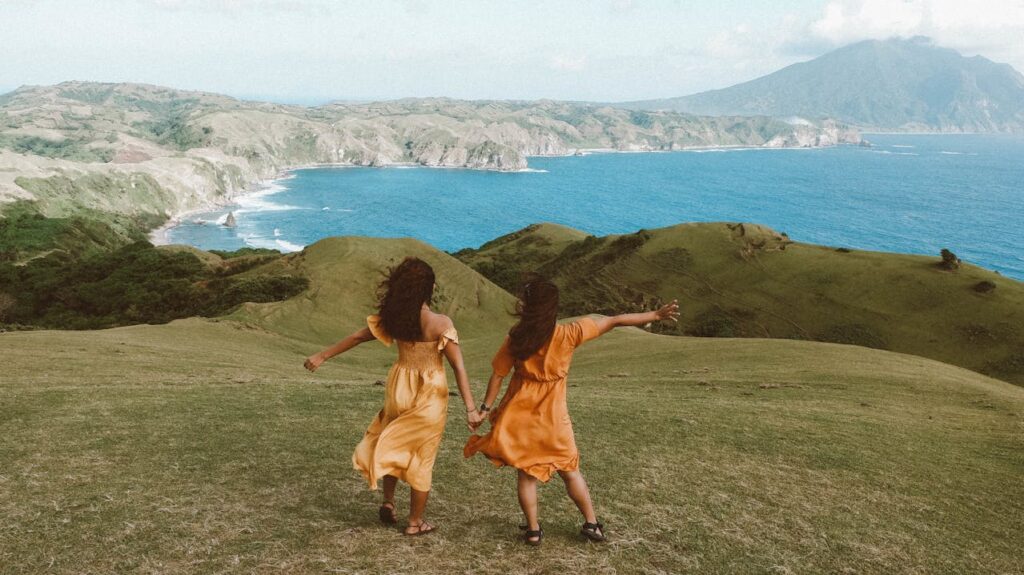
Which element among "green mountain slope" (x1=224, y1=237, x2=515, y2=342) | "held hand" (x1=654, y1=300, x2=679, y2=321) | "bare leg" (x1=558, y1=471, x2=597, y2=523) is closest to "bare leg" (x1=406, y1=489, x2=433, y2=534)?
"bare leg" (x1=558, y1=471, x2=597, y2=523)

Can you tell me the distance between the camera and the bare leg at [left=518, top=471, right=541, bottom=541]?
7.89 metres

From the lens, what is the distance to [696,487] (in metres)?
10.9

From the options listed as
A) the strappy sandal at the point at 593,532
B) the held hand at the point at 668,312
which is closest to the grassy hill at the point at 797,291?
the held hand at the point at 668,312

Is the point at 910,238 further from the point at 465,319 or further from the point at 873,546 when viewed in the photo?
the point at 873,546

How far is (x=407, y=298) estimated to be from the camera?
25.3 ft

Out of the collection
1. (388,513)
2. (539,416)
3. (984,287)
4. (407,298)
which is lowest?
(984,287)

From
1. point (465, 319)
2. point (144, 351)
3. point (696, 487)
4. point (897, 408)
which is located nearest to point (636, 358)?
point (897, 408)

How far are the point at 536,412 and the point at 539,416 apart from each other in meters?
0.07

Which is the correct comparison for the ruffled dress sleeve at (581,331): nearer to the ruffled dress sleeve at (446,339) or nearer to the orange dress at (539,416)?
the orange dress at (539,416)

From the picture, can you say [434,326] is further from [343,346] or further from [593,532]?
[593,532]

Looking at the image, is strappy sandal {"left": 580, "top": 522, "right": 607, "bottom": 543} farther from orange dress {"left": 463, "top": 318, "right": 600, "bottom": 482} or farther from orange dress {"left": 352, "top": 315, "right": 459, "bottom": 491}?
orange dress {"left": 352, "top": 315, "right": 459, "bottom": 491}

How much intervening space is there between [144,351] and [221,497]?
71.7 ft

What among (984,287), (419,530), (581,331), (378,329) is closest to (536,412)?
(581,331)

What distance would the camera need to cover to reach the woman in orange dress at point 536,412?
7.88m
